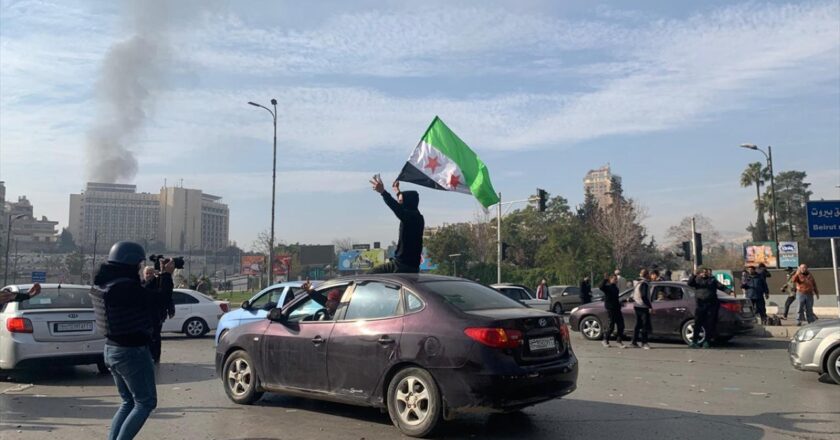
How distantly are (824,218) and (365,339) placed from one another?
47.3ft

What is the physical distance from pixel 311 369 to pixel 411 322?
1376 mm

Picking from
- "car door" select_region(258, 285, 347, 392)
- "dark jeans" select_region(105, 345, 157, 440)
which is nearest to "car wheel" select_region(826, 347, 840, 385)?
"car door" select_region(258, 285, 347, 392)

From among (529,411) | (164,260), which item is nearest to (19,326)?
(164,260)

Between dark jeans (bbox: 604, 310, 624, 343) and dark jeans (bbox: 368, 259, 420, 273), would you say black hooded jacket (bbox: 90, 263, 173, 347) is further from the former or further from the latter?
dark jeans (bbox: 604, 310, 624, 343)

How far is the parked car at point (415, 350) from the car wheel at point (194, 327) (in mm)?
11317

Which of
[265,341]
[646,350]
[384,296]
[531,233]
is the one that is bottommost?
[646,350]

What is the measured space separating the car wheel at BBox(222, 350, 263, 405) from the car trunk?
3002 mm

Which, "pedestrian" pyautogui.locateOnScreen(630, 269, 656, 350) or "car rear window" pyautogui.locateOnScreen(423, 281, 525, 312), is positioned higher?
"car rear window" pyautogui.locateOnScreen(423, 281, 525, 312)

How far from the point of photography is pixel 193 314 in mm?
17922

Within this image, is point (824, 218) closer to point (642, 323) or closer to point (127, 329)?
point (642, 323)

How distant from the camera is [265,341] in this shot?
→ 7.38 m

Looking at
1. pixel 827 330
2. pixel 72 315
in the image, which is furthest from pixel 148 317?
pixel 827 330

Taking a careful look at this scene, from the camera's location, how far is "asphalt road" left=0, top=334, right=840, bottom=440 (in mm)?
6301

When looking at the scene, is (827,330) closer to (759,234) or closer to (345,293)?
(345,293)
